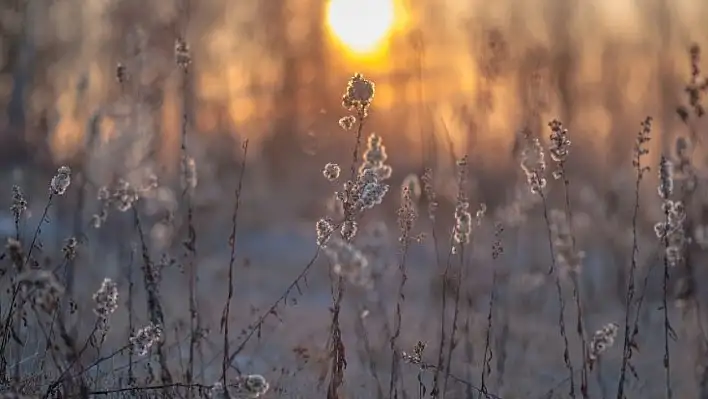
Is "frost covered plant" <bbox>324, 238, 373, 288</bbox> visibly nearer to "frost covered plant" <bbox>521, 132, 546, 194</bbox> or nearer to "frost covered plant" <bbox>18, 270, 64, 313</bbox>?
"frost covered plant" <bbox>18, 270, 64, 313</bbox>

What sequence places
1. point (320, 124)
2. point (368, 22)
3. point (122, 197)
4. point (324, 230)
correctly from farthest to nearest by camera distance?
point (368, 22)
point (320, 124)
point (122, 197)
point (324, 230)

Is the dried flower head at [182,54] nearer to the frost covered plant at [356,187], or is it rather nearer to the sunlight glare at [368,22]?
the frost covered plant at [356,187]

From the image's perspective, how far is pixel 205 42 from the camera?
54.1 feet

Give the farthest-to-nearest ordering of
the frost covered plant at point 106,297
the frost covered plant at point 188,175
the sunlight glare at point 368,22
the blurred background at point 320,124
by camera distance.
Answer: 1. the sunlight glare at point 368,22
2. the blurred background at point 320,124
3. the frost covered plant at point 188,175
4. the frost covered plant at point 106,297

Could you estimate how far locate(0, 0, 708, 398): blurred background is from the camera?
16.4 feet

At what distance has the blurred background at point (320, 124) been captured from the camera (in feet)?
16.4

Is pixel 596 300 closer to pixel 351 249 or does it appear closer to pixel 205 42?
pixel 351 249

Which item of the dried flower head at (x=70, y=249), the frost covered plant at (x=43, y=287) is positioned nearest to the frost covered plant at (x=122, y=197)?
the dried flower head at (x=70, y=249)

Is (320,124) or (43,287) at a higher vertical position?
(320,124)

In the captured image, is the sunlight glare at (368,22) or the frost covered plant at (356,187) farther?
the sunlight glare at (368,22)

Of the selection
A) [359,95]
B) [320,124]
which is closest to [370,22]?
[320,124]

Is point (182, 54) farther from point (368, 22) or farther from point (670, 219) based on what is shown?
point (368, 22)

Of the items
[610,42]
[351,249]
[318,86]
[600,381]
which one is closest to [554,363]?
[600,381]

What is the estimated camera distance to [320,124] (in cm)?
695
